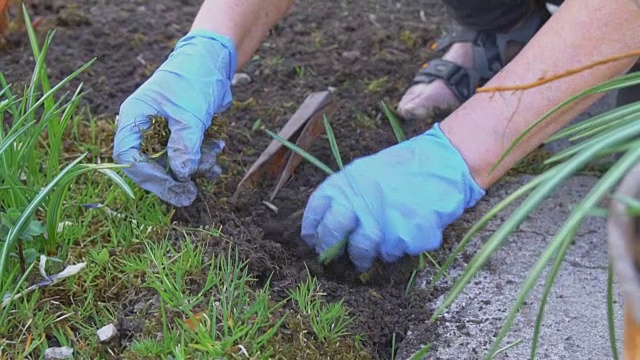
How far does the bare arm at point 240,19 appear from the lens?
1.84 meters

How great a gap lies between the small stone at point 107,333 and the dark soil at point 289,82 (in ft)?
0.89

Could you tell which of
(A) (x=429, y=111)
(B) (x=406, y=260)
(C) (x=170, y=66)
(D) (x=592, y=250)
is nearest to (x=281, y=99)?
(A) (x=429, y=111)

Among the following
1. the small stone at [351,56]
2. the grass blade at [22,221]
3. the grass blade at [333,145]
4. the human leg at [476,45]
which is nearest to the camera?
the grass blade at [22,221]

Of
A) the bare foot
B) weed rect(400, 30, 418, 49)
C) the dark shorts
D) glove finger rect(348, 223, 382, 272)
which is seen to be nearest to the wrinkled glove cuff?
glove finger rect(348, 223, 382, 272)

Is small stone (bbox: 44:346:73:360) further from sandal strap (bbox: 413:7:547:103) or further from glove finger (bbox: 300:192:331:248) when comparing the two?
sandal strap (bbox: 413:7:547:103)

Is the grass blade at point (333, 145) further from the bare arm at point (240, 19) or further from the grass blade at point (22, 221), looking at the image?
the grass blade at point (22, 221)

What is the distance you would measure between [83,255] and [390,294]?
1.99ft

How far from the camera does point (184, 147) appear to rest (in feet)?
5.19

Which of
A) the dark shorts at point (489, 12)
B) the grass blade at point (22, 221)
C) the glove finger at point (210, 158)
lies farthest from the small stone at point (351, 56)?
the grass blade at point (22, 221)

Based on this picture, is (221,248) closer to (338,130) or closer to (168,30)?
(338,130)

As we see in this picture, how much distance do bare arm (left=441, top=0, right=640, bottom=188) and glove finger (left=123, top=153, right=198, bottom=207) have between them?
54cm

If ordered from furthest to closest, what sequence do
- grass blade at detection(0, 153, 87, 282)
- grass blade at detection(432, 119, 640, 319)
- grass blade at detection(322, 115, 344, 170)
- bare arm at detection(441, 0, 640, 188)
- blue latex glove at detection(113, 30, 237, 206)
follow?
grass blade at detection(322, 115, 344, 170) < blue latex glove at detection(113, 30, 237, 206) < bare arm at detection(441, 0, 640, 188) < grass blade at detection(0, 153, 87, 282) < grass blade at detection(432, 119, 640, 319)

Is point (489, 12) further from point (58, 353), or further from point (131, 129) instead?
point (58, 353)

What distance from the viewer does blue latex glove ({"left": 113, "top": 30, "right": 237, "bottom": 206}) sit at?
1.59 m
